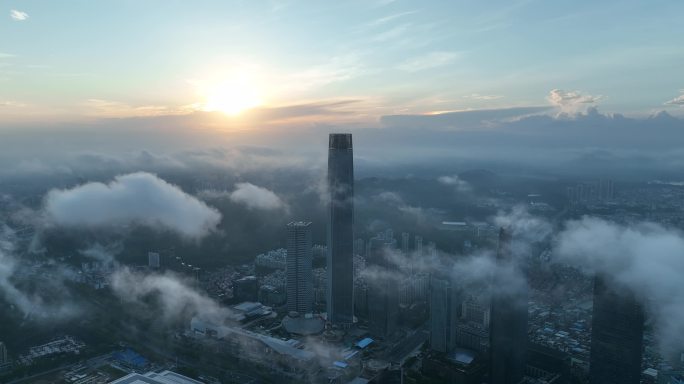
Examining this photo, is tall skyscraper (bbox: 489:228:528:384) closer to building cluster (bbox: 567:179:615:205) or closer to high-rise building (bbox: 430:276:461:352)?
high-rise building (bbox: 430:276:461:352)

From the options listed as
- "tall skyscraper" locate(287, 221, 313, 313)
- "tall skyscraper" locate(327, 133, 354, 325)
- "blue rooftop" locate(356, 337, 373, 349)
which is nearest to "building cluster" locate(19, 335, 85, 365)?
"tall skyscraper" locate(287, 221, 313, 313)

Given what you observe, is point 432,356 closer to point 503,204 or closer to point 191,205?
point 503,204

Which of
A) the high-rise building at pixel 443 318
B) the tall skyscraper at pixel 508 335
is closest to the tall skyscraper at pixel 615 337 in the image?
the tall skyscraper at pixel 508 335

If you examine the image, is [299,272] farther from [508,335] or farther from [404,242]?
[508,335]

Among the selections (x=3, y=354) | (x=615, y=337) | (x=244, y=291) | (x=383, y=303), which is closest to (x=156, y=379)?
(x=3, y=354)

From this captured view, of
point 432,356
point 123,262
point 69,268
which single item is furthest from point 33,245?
point 432,356
